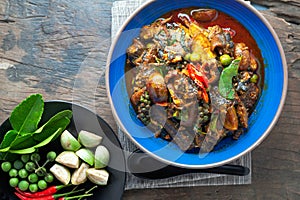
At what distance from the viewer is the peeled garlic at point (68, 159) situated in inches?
76.1

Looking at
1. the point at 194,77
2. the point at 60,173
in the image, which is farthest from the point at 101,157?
the point at 194,77

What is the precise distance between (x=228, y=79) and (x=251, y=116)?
219 mm

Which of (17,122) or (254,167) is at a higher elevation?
(17,122)

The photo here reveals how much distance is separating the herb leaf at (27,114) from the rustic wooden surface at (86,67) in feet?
0.55

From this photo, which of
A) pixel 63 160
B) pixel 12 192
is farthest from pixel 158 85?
pixel 12 192

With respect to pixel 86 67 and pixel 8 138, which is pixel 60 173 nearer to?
pixel 8 138

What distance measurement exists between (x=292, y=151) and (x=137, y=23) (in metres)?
0.84

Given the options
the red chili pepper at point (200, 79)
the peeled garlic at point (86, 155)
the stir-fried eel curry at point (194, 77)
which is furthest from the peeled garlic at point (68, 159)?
the red chili pepper at point (200, 79)

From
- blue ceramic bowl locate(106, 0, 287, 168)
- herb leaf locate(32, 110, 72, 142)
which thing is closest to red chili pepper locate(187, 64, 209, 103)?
blue ceramic bowl locate(106, 0, 287, 168)

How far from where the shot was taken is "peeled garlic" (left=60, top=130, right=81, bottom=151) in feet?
6.40

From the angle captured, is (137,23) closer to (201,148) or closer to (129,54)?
(129,54)

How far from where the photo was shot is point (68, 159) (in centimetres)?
194

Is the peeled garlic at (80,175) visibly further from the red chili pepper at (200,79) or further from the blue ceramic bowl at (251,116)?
the red chili pepper at (200,79)

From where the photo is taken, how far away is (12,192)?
1.99m
